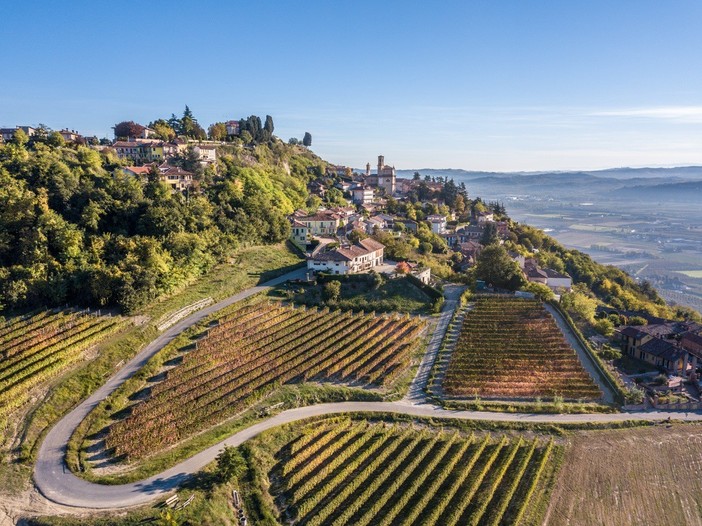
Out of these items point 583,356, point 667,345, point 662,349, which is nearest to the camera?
point 583,356

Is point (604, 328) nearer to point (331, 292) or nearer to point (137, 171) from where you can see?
point (331, 292)

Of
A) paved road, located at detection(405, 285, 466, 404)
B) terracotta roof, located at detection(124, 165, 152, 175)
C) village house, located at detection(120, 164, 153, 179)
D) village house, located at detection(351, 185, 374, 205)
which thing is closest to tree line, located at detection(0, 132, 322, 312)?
village house, located at detection(120, 164, 153, 179)

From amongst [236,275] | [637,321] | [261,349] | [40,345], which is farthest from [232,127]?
[637,321]

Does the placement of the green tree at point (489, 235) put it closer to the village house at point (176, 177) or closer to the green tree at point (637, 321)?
the green tree at point (637, 321)

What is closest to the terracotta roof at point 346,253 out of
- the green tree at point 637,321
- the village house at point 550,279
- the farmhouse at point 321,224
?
the farmhouse at point 321,224

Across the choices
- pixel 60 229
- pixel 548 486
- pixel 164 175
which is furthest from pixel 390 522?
pixel 164 175

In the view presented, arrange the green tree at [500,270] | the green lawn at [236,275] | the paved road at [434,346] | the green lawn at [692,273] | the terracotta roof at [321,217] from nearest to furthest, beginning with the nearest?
1. the paved road at [434,346]
2. the green lawn at [236,275]
3. the green tree at [500,270]
4. the terracotta roof at [321,217]
5. the green lawn at [692,273]

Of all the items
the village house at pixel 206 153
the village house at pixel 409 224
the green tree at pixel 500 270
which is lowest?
the green tree at pixel 500 270
